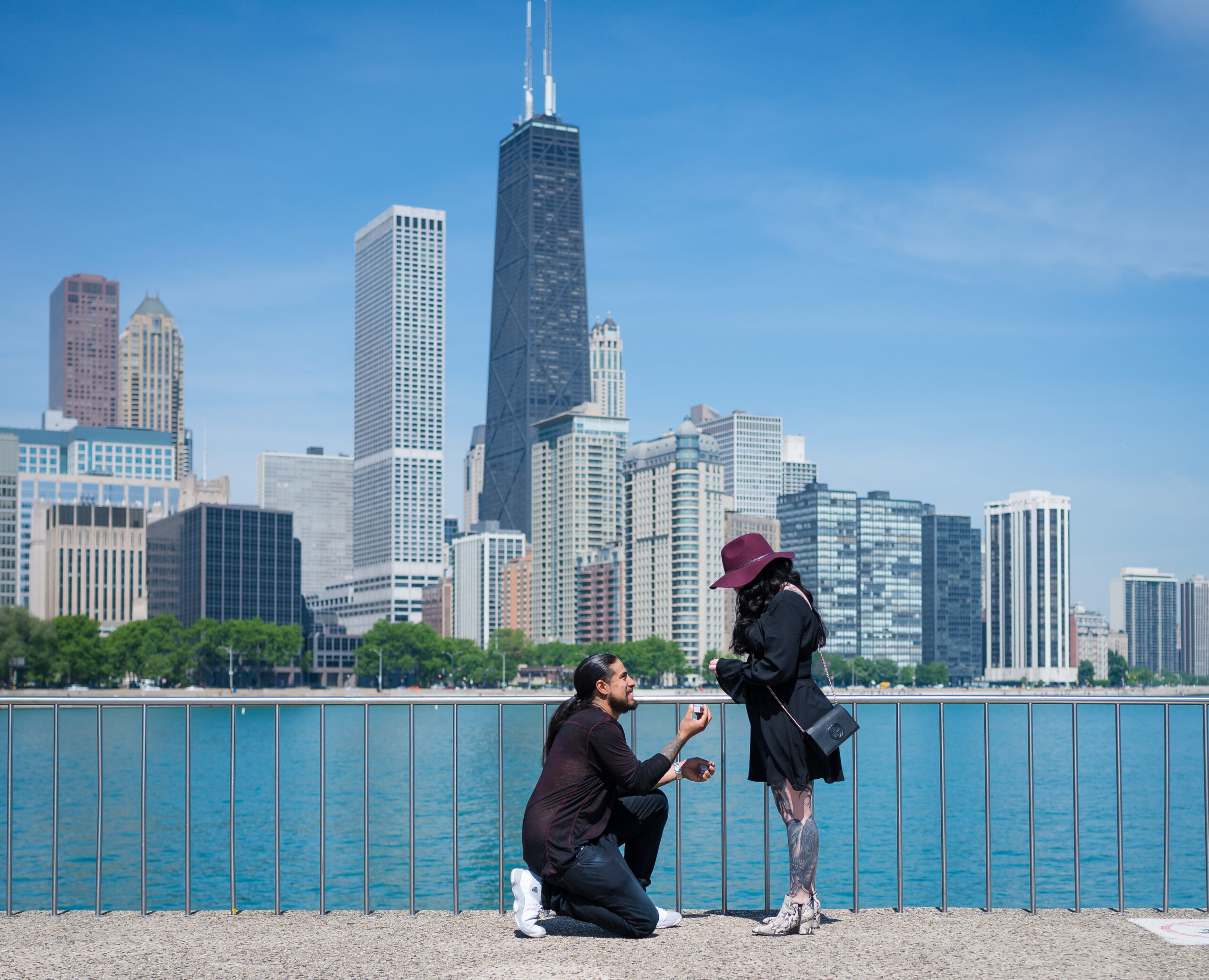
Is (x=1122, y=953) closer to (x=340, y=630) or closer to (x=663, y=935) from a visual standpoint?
(x=663, y=935)

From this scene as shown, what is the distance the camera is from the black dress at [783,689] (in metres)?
7.59

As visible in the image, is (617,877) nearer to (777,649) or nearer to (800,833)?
(800,833)

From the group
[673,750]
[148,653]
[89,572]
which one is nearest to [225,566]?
[89,572]

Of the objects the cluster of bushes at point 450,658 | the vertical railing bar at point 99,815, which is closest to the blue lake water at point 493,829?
the vertical railing bar at point 99,815

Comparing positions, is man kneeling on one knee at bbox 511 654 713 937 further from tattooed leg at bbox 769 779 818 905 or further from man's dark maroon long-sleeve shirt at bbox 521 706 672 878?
tattooed leg at bbox 769 779 818 905

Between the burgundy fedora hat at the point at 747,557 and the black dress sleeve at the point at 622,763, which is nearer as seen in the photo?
the black dress sleeve at the point at 622,763

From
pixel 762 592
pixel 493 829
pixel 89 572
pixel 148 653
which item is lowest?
pixel 148 653

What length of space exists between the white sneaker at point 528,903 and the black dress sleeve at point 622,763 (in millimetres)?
897

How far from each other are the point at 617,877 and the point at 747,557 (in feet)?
7.09

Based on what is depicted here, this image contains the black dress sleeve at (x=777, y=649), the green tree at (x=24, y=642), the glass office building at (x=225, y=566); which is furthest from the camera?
the glass office building at (x=225, y=566)

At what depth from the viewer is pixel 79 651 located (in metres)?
127

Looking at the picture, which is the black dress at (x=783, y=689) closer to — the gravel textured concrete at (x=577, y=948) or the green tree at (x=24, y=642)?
the gravel textured concrete at (x=577, y=948)

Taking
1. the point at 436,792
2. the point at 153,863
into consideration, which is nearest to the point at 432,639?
the point at 436,792

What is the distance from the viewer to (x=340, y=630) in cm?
19812
